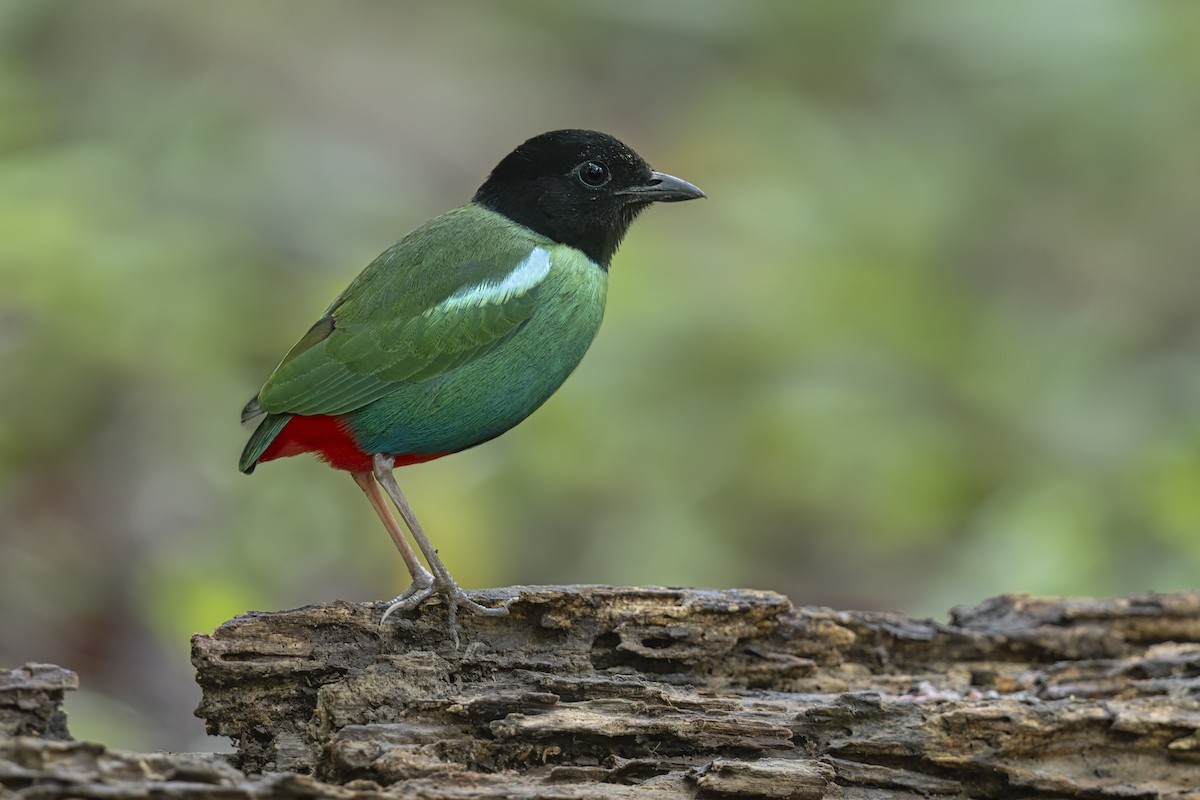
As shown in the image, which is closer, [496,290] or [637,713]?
[637,713]

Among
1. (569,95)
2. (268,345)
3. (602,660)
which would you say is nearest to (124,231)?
(268,345)

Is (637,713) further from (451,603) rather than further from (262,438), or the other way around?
(262,438)

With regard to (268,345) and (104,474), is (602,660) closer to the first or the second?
(268,345)

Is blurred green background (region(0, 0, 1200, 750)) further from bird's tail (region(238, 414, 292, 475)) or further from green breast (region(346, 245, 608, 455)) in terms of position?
green breast (region(346, 245, 608, 455))

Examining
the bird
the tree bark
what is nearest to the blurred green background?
the bird

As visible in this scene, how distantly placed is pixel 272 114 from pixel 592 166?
19.3ft

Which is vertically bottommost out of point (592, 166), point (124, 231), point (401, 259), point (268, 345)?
point (401, 259)

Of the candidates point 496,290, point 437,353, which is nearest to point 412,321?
point 437,353

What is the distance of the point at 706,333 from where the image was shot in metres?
8.18

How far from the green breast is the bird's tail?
0.25 m

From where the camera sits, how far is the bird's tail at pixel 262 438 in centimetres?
468

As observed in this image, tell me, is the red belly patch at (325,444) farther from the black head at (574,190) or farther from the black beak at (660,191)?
the black beak at (660,191)

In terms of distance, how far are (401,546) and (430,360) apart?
2.20 feet

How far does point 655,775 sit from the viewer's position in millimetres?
3895
